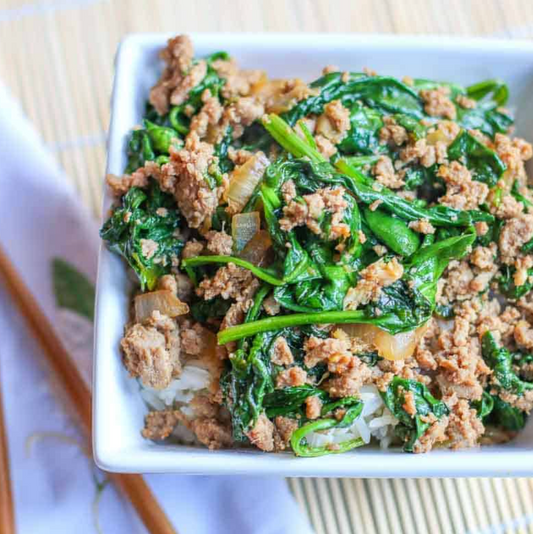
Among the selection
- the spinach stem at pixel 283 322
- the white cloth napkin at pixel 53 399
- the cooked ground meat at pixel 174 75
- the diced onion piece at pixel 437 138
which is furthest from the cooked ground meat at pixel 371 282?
the white cloth napkin at pixel 53 399

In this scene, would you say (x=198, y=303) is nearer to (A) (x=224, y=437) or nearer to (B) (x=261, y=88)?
(A) (x=224, y=437)

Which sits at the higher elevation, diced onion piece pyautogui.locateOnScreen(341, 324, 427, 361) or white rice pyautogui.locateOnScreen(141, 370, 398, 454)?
diced onion piece pyautogui.locateOnScreen(341, 324, 427, 361)

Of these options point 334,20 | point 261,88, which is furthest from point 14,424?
point 334,20

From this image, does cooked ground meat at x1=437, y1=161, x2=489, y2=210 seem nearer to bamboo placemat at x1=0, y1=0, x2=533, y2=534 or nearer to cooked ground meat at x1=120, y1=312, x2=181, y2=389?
cooked ground meat at x1=120, y1=312, x2=181, y2=389

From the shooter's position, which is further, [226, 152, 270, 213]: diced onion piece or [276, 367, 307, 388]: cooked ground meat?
[226, 152, 270, 213]: diced onion piece

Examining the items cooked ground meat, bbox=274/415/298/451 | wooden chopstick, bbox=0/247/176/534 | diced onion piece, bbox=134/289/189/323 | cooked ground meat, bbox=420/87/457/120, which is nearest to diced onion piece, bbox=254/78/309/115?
cooked ground meat, bbox=420/87/457/120

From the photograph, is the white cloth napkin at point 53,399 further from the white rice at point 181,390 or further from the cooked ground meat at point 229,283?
the cooked ground meat at point 229,283
